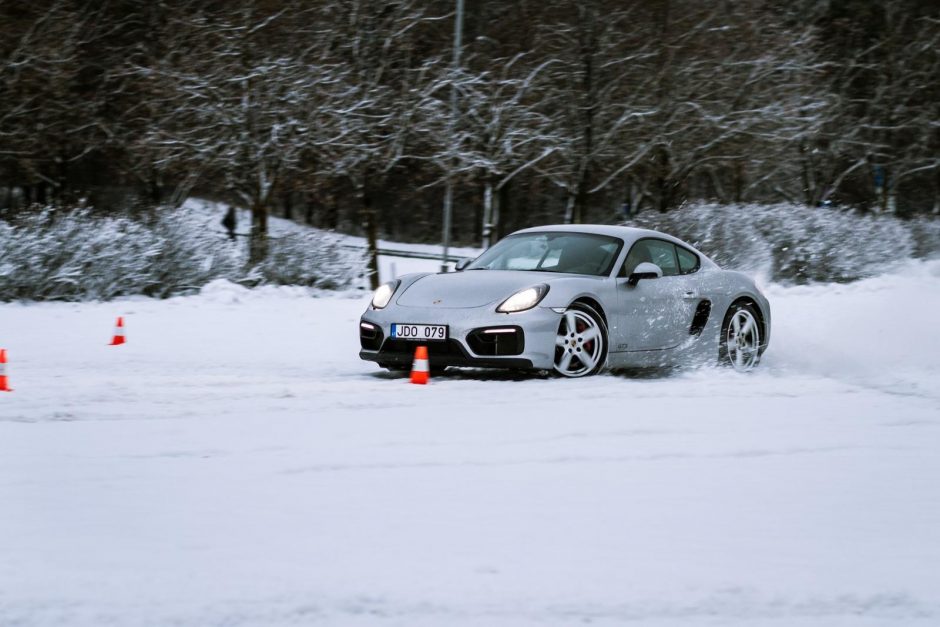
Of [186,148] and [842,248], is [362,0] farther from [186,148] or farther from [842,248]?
[842,248]

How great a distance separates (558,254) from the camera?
1128 centimetres

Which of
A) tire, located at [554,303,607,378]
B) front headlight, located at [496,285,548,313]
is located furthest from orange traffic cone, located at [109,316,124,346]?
tire, located at [554,303,607,378]

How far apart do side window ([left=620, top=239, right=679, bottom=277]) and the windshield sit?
148 millimetres

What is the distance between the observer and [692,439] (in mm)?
7734

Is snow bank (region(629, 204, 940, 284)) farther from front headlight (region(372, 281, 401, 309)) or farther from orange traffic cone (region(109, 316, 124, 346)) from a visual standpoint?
front headlight (region(372, 281, 401, 309))

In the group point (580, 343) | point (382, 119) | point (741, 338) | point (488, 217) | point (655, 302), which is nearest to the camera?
point (580, 343)

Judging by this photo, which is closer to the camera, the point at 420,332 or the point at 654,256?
the point at 420,332

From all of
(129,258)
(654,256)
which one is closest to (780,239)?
(129,258)

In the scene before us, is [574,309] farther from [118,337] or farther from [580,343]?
[118,337]

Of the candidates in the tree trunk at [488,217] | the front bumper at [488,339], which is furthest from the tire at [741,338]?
the tree trunk at [488,217]

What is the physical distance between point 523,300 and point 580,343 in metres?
0.64

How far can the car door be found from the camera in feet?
35.7

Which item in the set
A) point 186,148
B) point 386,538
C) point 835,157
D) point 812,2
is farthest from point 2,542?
point 812,2

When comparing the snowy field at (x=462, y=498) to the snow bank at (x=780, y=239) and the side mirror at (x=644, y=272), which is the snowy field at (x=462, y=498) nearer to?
the side mirror at (x=644, y=272)
